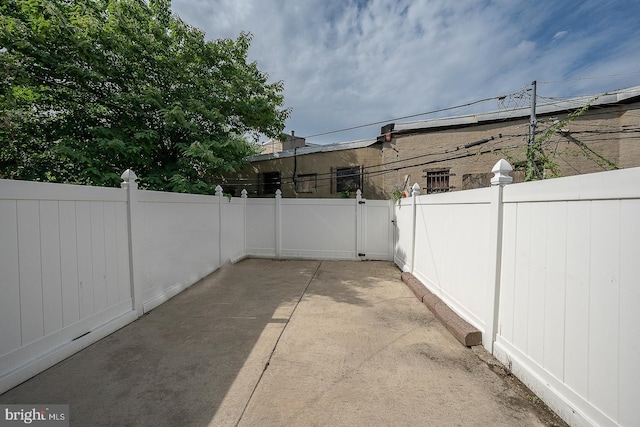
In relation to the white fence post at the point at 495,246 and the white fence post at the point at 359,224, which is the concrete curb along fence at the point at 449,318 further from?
the white fence post at the point at 359,224

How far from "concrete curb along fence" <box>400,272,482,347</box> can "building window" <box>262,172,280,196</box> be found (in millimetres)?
7669

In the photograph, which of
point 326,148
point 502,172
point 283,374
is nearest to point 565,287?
point 502,172

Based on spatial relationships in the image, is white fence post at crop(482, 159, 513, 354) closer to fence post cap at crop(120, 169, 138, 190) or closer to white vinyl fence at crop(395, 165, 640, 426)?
white vinyl fence at crop(395, 165, 640, 426)

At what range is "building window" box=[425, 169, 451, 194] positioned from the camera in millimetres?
8836

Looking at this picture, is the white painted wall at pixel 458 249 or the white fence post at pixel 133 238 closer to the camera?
the white painted wall at pixel 458 249

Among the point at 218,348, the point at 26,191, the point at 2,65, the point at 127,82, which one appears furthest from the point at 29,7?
the point at 218,348

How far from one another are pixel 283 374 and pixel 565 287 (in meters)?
2.35

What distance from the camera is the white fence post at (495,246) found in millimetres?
2670

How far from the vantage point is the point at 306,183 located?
35.6ft

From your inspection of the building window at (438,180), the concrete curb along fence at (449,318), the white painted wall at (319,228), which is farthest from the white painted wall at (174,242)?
the building window at (438,180)

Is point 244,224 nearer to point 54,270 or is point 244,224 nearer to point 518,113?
point 54,270

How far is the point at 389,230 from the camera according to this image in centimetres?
761

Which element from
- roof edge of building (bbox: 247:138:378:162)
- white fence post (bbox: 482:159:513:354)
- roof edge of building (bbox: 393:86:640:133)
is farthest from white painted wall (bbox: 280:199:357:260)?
white fence post (bbox: 482:159:513:354)

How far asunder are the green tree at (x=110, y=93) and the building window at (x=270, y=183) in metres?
3.32
